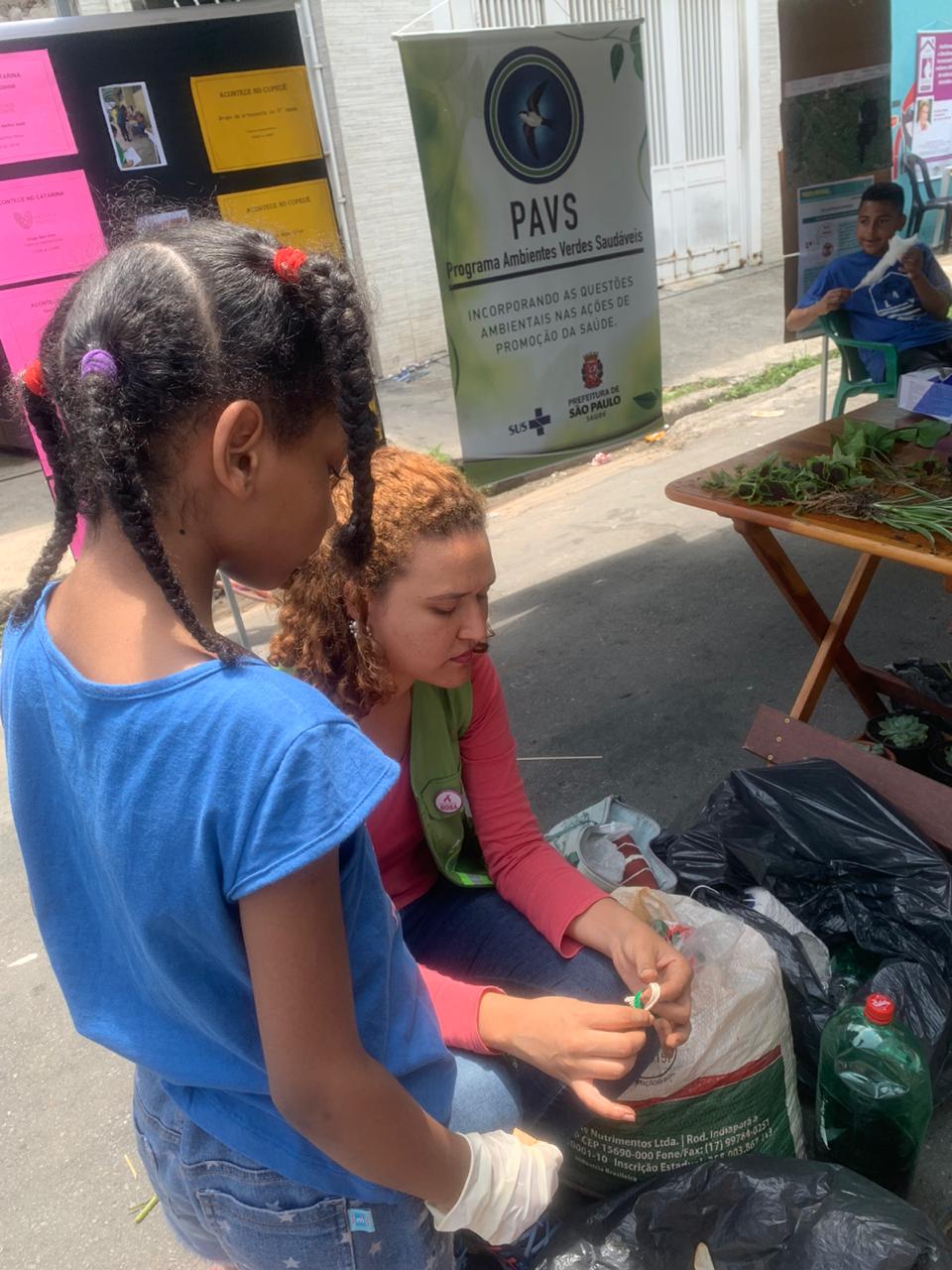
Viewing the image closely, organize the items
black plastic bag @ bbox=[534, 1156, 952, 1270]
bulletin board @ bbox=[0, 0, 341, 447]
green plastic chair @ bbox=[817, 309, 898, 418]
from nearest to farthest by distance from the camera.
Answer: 1. black plastic bag @ bbox=[534, 1156, 952, 1270]
2. bulletin board @ bbox=[0, 0, 341, 447]
3. green plastic chair @ bbox=[817, 309, 898, 418]

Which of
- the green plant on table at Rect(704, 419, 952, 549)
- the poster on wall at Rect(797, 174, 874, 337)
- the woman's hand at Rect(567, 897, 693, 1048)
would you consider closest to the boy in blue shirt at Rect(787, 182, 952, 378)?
the poster on wall at Rect(797, 174, 874, 337)

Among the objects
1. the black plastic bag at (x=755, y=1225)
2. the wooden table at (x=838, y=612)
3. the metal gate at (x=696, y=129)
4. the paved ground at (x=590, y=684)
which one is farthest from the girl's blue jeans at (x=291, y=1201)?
the metal gate at (x=696, y=129)

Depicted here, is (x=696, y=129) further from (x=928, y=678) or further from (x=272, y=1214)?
(x=272, y=1214)

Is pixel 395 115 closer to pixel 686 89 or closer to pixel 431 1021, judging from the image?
pixel 686 89

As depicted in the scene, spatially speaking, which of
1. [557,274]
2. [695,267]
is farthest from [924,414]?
[695,267]

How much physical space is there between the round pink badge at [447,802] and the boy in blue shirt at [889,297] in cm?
370

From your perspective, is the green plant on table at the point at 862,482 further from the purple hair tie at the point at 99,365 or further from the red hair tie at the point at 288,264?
the purple hair tie at the point at 99,365

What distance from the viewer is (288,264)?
849mm

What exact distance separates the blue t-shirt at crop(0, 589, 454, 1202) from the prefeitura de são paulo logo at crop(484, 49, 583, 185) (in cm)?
338

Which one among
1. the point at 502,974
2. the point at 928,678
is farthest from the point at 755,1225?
the point at 928,678

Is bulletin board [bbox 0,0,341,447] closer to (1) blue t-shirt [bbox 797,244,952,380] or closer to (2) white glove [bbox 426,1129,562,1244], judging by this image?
(2) white glove [bbox 426,1129,562,1244]

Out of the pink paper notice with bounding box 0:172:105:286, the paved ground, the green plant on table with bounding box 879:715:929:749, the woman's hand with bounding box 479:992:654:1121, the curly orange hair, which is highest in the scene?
the pink paper notice with bounding box 0:172:105:286

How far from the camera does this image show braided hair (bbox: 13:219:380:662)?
775mm

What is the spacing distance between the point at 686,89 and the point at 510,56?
7.03 m
